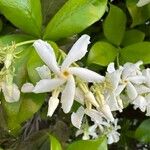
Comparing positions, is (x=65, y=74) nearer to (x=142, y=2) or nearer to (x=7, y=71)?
(x=7, y=71)

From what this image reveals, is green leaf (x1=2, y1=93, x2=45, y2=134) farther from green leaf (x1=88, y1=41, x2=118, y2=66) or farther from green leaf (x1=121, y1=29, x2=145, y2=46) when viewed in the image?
green leaf (x1=121, y1=29, x2=145, y2=46)

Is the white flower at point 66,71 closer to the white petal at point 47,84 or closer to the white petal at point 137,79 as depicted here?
the white petal at point 47,84

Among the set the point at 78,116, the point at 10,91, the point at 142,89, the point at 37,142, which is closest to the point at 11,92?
the point at 10,91

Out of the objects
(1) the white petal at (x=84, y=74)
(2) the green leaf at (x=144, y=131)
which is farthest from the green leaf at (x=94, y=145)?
(2) the green leaf at (x=144, y=131)

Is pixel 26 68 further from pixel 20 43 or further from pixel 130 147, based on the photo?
pixel 130 147

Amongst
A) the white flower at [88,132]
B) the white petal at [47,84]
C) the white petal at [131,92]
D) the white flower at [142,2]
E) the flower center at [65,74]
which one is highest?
the white flower at [142,2]

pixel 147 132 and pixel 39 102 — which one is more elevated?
pixel 39 102

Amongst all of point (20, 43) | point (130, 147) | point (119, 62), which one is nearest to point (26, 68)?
point (20, 43)
